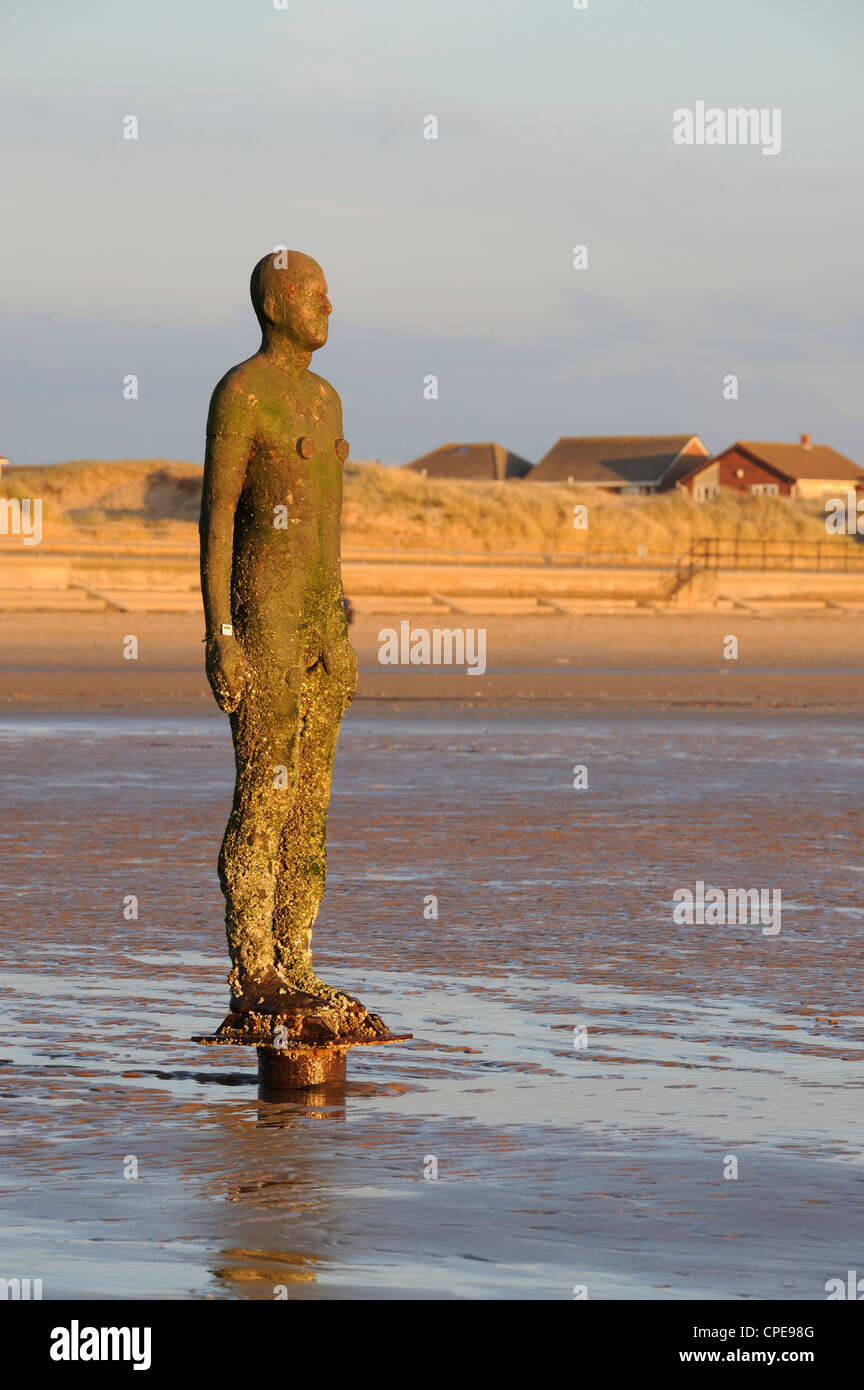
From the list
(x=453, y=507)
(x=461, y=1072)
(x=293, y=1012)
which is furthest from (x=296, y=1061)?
(x=453, y=507)

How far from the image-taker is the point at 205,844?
12203mm

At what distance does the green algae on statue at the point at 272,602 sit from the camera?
6379 mm

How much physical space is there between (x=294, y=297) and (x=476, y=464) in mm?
132618

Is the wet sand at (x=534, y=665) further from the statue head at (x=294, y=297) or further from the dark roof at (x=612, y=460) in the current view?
the dark roof at (x=612, y=460)

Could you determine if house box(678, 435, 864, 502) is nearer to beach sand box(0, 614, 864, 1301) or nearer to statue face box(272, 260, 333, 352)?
beach sand box(0, 614, 864, 1301)

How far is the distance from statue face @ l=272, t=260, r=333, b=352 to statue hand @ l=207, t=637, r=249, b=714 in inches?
39.0

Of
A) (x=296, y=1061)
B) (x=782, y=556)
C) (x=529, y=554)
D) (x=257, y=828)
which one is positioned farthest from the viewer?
(x=782, y=556)

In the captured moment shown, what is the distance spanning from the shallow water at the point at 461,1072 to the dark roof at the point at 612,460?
11711 cm

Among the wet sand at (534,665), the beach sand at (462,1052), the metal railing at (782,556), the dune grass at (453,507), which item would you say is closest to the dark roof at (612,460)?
the dune grass at (453,507)

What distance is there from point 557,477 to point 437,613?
89054mm

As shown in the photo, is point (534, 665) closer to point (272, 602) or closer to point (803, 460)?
point (272, 602)

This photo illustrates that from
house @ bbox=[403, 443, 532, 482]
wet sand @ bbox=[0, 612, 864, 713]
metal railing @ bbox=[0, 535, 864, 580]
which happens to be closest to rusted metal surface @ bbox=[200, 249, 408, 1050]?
wet sand @ bbox=[0, 612, 864, 713]

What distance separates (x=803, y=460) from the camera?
13325 cm
